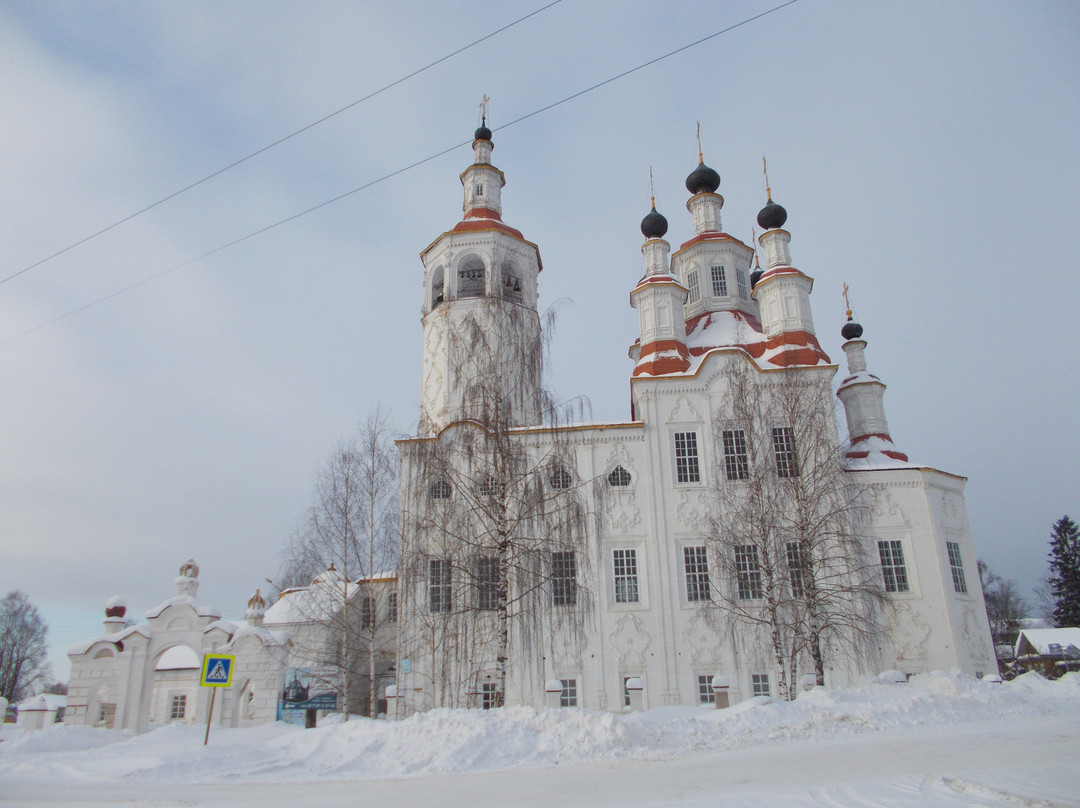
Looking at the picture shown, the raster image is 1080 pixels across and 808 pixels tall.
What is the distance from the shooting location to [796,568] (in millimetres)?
20391

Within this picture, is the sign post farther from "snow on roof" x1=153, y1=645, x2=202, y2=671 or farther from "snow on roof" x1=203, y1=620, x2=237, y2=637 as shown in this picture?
"snow on roof" x1=153, y1=645, x2=202, y2=671

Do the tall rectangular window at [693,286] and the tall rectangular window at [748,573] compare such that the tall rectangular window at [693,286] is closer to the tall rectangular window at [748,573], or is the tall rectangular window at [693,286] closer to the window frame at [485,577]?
the tall rectangular window at [748,573]

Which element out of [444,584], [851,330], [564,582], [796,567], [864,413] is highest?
[851,330]

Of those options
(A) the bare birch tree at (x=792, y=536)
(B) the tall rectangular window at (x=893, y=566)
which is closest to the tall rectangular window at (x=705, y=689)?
(A) the bare birch tree at (x=792, y=536)

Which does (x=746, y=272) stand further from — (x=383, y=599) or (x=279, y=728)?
(x=279, y=728)

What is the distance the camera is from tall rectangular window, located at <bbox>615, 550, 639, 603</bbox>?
73.3 ft

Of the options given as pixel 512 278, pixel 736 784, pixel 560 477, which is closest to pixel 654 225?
pixel 512 278

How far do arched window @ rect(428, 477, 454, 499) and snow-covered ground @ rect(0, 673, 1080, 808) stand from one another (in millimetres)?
5529

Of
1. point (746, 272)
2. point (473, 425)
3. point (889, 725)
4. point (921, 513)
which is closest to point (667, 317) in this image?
point (746, 272)

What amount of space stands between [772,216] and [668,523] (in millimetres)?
13342

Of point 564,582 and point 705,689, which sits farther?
point 564,582

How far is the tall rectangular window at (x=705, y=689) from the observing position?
21.2m

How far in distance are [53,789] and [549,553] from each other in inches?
402

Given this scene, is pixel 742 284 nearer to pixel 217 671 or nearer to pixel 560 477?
pixel 560 477
